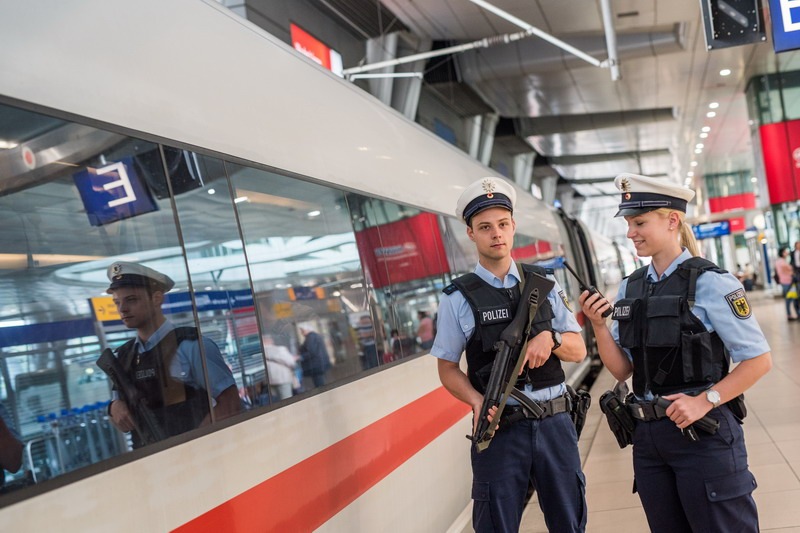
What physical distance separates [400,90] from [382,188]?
36.2 ft

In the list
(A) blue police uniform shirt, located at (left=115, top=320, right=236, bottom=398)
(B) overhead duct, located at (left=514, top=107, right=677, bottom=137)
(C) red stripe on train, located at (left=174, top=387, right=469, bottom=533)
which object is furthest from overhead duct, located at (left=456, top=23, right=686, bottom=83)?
(A) blue police uniform shirt, located at (left=115, top=320, right=236, bottom=398)

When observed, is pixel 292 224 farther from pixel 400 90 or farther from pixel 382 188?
pixel 400 90

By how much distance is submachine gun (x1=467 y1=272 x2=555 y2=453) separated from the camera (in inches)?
114

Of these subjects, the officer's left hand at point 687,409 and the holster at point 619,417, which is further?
the holster at point 619,417

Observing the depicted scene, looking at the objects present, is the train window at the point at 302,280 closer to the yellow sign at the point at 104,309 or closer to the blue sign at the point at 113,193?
the blue sign at the point at 113,193

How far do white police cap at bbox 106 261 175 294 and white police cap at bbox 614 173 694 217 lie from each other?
5.41ft

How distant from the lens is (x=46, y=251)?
2156 millimetres

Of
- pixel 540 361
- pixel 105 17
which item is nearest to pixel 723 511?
pixel 540 361

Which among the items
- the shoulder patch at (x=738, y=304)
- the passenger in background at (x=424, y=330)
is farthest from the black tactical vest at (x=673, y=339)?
the passenger in background at (x=424, y=330)

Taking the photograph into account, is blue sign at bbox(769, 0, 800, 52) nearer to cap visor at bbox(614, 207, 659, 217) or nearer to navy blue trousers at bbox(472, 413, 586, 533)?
cap visor at bbox(614, 207, 659, 217)

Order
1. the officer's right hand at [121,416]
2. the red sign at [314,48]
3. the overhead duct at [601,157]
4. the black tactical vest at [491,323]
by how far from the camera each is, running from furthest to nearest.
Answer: the overhead duct at [601,157], the red sign at [314,48], the black tactical vest at [491,323], the officer's right hand at [121,416]

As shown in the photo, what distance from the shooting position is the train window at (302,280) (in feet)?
10.5

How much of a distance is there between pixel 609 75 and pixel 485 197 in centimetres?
1596

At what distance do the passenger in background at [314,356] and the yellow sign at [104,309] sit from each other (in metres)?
1.18
